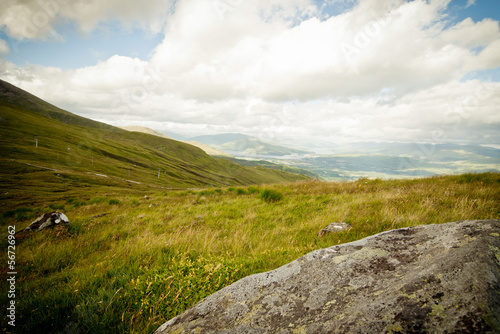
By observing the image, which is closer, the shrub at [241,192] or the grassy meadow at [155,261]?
the grassy meadow at [155,261]

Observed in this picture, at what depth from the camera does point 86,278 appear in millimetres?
3312

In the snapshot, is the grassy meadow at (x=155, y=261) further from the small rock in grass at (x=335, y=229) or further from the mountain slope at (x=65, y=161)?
the mountain slope at (x=65, y=161)

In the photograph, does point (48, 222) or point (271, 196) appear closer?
point (48, 222)

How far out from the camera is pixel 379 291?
1986 millimetres

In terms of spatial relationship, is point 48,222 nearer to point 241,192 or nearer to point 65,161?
point 241,192

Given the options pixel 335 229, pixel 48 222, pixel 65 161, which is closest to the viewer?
pixel 335 229

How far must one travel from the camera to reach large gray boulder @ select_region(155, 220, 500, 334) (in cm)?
143

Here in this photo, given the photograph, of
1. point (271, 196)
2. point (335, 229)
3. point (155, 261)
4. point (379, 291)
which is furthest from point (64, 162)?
point (379, 291)

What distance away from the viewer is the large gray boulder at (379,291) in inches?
56.3

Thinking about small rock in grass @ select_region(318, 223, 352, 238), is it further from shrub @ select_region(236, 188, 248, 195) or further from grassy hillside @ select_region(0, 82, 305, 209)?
grassy hillside @ select_region(0, 82, 305, 209)

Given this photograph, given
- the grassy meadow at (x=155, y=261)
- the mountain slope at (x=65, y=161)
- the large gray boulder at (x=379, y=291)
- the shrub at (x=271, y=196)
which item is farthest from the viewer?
the mountain slope at (x=65, y=161)

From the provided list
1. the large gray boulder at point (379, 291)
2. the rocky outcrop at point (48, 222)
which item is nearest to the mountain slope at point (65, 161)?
the rocky outcrop at point (48, 222)

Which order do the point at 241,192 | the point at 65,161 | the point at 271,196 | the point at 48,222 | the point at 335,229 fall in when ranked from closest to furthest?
1. the point at 335,229
2. the point at 48,222
3. the point at 271,196
4. the point at 241,192
5. the point at 65,161

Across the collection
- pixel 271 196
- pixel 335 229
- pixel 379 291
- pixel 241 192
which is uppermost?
pixel 379 291
